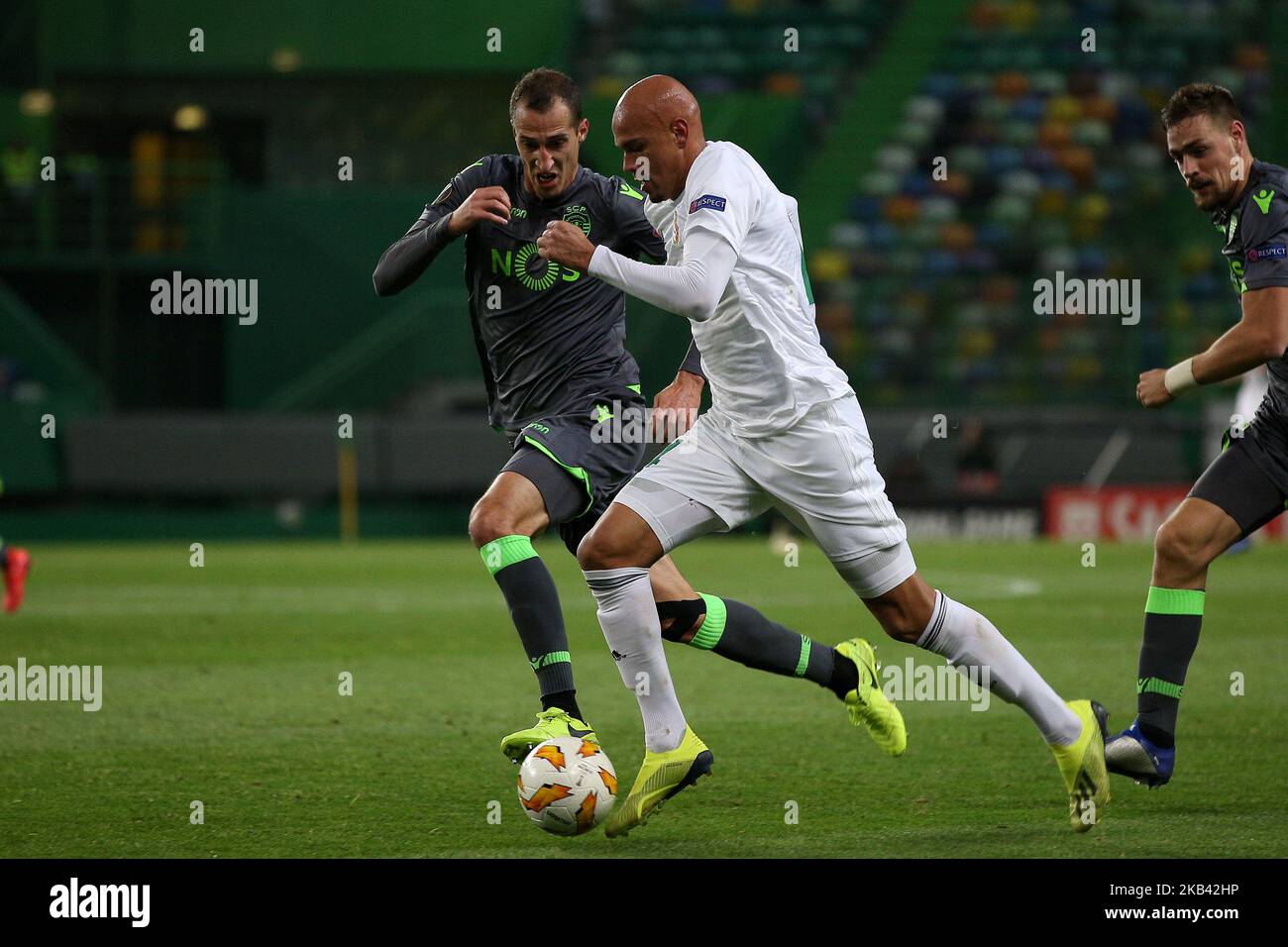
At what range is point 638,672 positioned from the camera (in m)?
5.21

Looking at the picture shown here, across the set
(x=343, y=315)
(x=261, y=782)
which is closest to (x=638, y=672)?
(x=261, y=782)

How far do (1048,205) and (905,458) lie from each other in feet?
15.1

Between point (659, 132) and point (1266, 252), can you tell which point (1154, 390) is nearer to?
point (1266, 252)

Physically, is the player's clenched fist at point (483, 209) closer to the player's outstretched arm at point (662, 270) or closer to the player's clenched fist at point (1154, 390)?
the player's outstretched arm at point (662, 270)

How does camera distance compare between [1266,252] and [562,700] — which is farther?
[562,700]

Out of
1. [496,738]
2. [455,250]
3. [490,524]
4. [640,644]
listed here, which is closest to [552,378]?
[490,524]

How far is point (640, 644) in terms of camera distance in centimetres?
520

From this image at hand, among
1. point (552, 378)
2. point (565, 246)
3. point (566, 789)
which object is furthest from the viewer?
point (552, 378)

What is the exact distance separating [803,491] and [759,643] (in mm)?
890

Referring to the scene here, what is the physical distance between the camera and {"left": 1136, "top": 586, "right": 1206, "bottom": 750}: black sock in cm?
548

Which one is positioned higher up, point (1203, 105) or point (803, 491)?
point (1203, 105)

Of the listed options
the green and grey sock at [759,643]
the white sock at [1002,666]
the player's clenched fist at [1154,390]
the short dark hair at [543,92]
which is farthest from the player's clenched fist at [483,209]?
the player's clenched fist at [1154,390]

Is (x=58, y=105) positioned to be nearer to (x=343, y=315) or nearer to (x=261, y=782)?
(x=343, y=315)

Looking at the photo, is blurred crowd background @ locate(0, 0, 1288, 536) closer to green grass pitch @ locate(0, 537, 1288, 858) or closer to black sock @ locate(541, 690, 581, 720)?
green grass pitch @ locate(0, 537, 1288, 858)
